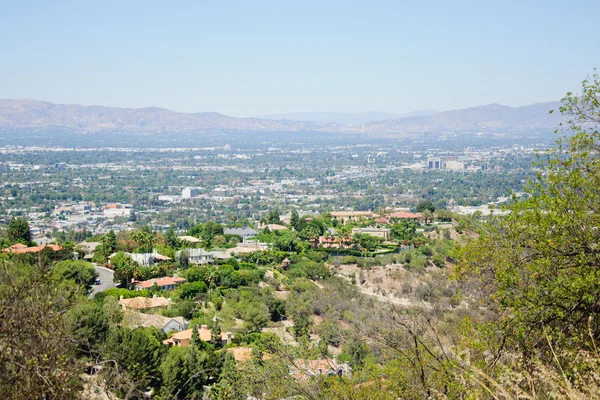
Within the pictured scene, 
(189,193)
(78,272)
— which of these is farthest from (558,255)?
(189,193)

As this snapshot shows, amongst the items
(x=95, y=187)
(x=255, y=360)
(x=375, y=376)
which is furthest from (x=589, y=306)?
(x=95, y=187)

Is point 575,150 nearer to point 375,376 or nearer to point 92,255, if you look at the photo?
point 375,376

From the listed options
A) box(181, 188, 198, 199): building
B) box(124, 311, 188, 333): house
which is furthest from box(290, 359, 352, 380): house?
box(181, 188, 198, 199): building

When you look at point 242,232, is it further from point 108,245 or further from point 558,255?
point 558,255

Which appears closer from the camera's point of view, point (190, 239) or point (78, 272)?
point (78, 272)

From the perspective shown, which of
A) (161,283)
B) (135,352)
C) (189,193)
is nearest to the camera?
(135,352)

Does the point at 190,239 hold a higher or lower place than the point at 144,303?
lower

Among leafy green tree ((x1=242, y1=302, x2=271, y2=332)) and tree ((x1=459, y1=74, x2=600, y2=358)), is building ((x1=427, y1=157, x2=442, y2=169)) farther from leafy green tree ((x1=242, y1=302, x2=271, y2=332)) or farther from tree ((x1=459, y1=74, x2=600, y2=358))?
tree ((x1=459, y1=74, x2=600, y2=358))
